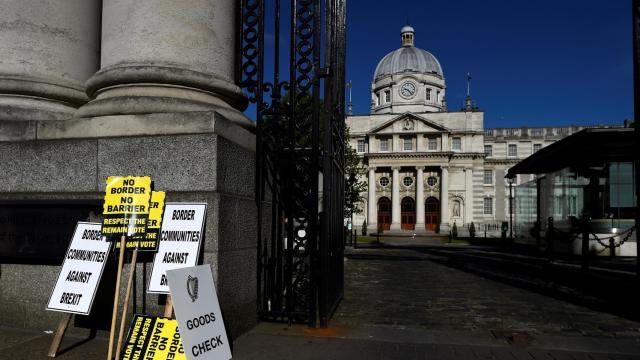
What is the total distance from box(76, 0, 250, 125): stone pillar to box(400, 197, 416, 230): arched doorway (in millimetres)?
61138

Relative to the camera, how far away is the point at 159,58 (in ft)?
18.5

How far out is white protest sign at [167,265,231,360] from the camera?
3.70m

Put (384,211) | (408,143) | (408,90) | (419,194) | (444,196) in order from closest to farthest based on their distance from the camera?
(444,196) → (419,194) → (408,143) → (384,211) → (408,90)

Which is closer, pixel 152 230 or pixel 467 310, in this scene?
pixel 152 230

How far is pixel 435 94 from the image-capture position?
76.9 metres

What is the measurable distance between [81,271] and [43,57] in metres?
3.47

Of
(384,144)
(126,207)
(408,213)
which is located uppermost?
(384,144)

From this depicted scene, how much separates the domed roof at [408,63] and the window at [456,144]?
1700 centimetres

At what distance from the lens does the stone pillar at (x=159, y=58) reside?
5.57 m

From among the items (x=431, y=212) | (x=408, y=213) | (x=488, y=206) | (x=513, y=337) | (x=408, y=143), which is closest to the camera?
(x=513, y=337)

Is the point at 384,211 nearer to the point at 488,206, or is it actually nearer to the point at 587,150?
the point at 488,206

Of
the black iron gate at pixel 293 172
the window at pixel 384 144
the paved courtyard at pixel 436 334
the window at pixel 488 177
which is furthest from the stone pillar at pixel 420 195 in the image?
the black iron gate at pixel 293 172

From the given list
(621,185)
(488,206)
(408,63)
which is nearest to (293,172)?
(621,185)

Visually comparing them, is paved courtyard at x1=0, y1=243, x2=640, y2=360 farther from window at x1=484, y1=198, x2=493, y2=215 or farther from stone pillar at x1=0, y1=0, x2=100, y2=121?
window at x1=484, y1=198, x2=493, y2=215
